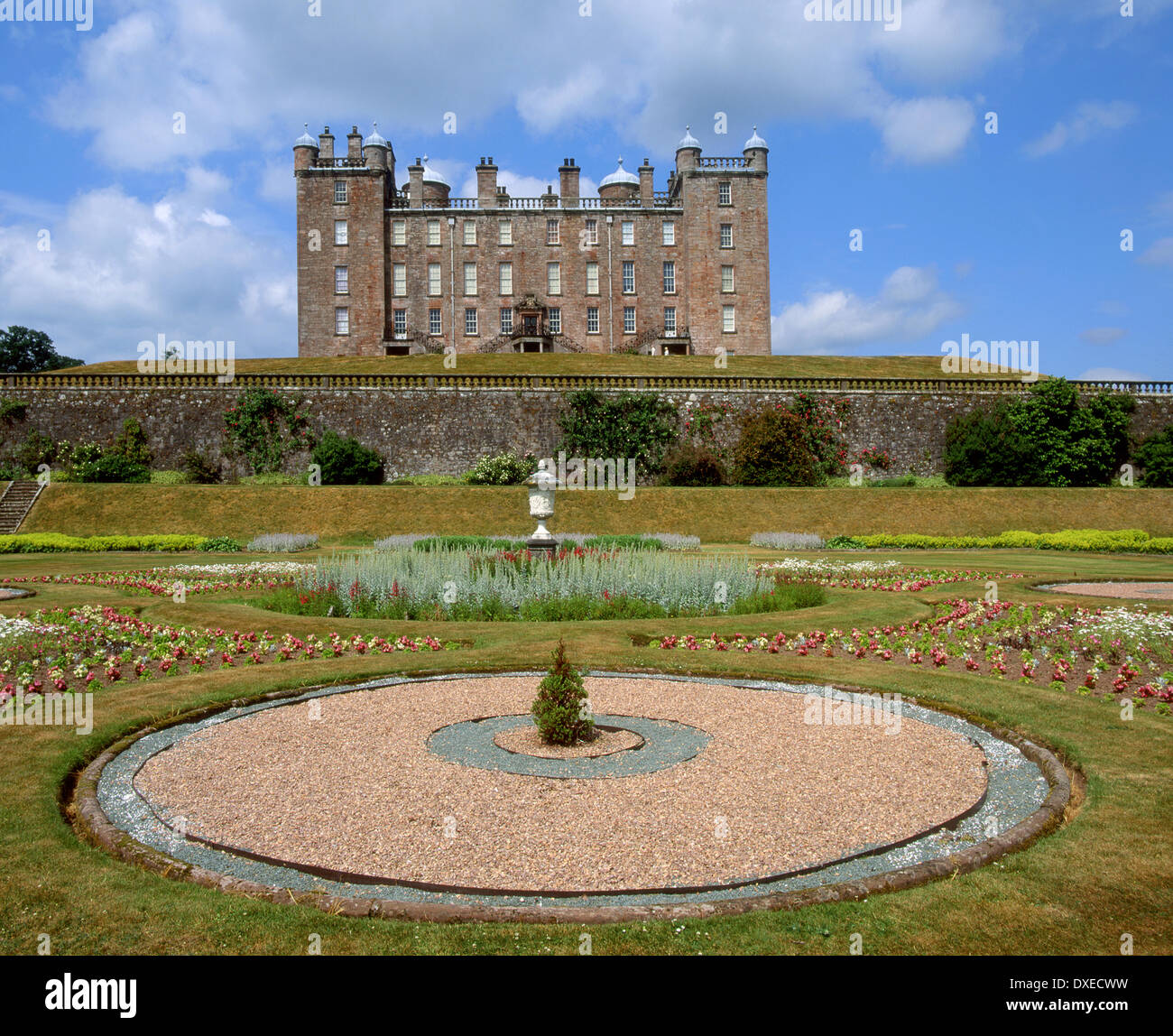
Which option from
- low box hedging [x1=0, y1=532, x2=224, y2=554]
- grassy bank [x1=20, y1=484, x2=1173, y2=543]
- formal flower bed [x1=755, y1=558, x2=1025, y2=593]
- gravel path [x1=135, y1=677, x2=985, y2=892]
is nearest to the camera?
gravel path [x1=135, y1=677, x2=985, y2=892]

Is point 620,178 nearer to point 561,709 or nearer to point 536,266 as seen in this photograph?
point 536,266

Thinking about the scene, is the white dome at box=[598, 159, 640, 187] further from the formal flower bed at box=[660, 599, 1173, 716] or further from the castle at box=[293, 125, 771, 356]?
the formal flower bed at box=[660, 599, 1173, 716]

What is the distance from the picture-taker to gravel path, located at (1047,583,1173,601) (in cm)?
1562

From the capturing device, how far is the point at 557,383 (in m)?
40.2

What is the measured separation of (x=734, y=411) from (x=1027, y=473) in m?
12.3

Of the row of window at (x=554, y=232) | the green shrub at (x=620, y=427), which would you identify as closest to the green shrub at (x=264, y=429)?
the green shrub at (x=620, y=427)

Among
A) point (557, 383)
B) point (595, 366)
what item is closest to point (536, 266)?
point (595, 366)

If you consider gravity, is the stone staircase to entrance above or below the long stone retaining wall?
below

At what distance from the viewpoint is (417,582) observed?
1429cm

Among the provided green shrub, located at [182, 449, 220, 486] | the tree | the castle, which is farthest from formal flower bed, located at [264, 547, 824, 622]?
the tree

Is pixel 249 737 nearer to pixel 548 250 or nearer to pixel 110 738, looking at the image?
pixel 110 738

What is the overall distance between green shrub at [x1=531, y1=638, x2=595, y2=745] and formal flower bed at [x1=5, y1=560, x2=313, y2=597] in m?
9.67

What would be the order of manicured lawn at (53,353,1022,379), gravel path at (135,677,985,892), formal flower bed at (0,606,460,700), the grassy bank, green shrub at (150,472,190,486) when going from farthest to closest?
1. manicured lawn at (53,353,1022,379)
2. green shrub at (150,472,190,486)
3. the grassy bank
4. formal flower bed at (0,606,460,700)
5. gravel path at (135,677,985,892)

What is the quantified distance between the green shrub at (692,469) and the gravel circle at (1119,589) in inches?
805
